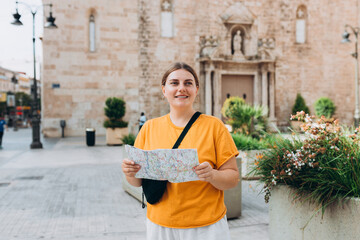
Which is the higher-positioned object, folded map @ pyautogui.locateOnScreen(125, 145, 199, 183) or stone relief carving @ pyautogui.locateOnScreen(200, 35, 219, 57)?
stone relief carving @ pyautogui.locateOnScreen(200, 35, 219, 57)

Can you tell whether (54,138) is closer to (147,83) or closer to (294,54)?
(147,83)

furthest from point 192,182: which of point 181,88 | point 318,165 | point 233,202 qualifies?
point 233,202

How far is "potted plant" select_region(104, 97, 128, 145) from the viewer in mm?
17172

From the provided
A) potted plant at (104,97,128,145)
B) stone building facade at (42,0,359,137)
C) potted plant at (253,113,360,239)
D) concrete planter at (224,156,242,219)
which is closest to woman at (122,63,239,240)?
potted plant at (253,113,360,239)

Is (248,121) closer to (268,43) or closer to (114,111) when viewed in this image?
(114,111)

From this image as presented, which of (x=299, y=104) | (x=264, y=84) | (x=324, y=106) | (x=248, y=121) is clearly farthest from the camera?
(x=299, y=104)

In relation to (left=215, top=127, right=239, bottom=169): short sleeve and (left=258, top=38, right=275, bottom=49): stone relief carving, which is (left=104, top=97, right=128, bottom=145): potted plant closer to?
(left=258, top=38, right=275, bottom=49): stone relief carving

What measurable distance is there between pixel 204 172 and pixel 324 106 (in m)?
22.9

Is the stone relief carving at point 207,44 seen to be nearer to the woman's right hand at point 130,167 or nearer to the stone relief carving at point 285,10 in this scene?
the stone relief carving at point 285,10

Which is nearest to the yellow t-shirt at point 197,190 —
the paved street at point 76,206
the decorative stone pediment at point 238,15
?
the paved street at point 76,206

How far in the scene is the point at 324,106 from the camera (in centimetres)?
2302

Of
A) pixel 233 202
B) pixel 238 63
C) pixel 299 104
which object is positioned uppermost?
pixel 238 63

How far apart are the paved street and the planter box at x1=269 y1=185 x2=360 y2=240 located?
444mm

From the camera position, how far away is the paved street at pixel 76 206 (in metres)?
5.02
